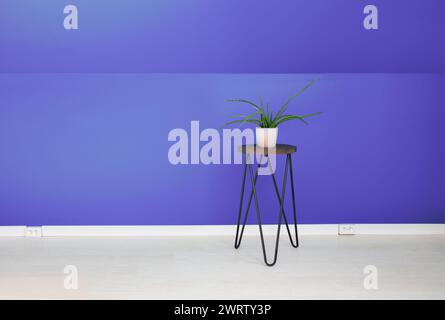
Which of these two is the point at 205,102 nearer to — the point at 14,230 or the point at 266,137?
the point at 266,137

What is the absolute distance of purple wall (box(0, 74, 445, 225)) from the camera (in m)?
3.73

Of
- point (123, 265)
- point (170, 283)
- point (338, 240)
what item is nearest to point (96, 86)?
point (123, 265)

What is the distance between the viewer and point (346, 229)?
382 cm

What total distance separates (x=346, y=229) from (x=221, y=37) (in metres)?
1.54

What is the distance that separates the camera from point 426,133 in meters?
3.80

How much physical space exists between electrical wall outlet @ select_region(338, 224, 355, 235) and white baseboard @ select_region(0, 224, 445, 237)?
2 centimetres

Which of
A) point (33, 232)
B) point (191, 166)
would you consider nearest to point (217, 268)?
point (191, 166)

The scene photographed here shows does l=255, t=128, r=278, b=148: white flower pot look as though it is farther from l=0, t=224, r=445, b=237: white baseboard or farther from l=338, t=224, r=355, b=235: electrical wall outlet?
l=338, t=224, r=355, b=235: electrical wall outlet

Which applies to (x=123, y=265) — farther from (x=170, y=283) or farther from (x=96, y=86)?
(x=96, y=86)

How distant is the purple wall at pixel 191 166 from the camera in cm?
373

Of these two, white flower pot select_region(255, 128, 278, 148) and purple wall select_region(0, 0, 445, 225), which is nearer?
white flower pot select_region(255, 128, 278, 148)

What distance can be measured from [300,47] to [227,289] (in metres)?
1.82

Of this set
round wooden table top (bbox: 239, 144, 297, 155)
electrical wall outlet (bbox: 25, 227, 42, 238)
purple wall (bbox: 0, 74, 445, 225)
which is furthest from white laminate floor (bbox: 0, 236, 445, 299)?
round wooden table top (bbox: 239, 144, 297, 155)
